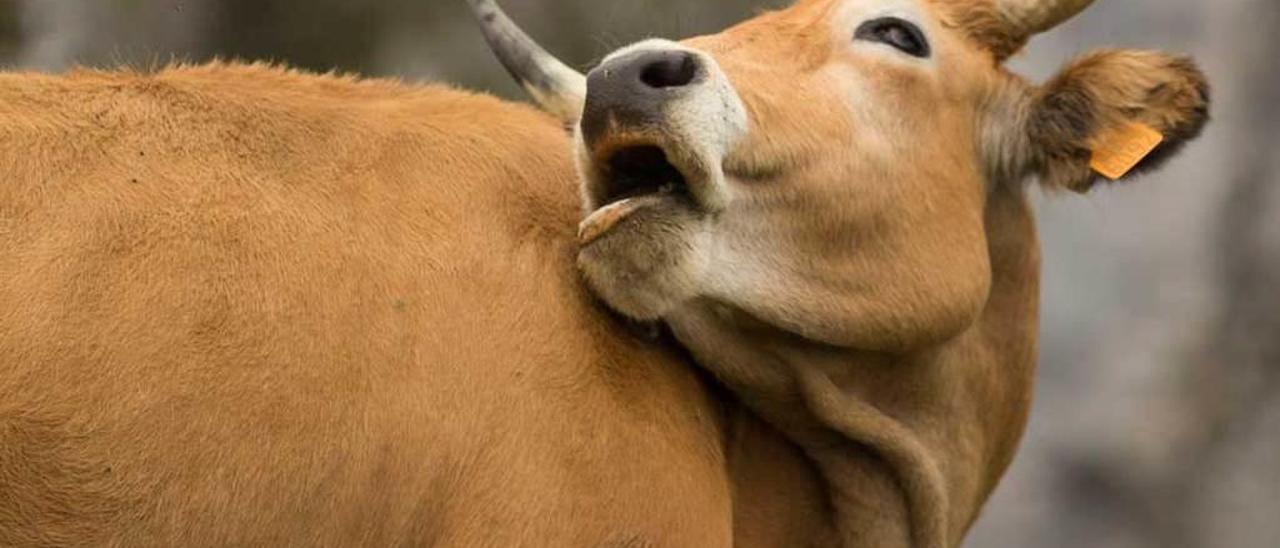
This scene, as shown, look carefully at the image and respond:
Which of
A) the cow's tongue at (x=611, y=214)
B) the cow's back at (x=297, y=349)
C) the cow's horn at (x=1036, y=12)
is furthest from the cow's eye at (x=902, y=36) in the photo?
the cow's back at (x=297, y=349)

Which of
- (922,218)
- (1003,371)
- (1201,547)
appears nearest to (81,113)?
(922,218)

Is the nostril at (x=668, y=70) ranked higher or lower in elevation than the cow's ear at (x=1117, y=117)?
higher

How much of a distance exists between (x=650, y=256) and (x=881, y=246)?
638 millimetres

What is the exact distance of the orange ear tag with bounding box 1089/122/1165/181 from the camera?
197 inches

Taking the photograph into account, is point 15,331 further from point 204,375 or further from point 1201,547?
point 1201,547

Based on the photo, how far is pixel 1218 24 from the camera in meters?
9.59

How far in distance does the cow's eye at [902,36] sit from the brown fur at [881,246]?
34 millimetres

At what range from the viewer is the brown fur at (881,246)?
182 inches

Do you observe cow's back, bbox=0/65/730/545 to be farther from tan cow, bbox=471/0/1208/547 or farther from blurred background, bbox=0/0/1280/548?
blurred background, bbox=0/0/1280/548

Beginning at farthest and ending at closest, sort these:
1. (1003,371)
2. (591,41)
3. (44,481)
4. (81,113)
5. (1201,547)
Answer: (591,41)
(1201,547)
(1003,371)
(81,113)
(44,481)

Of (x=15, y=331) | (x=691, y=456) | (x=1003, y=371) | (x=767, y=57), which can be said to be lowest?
(x=1003, y=371)

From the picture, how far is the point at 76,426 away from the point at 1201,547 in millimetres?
6624

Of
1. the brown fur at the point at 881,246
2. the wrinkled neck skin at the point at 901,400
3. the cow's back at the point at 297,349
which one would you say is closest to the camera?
the cow's back at the point at 297,349

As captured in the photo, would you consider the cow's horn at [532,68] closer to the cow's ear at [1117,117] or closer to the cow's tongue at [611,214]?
the cow's tongue at [611,214]
